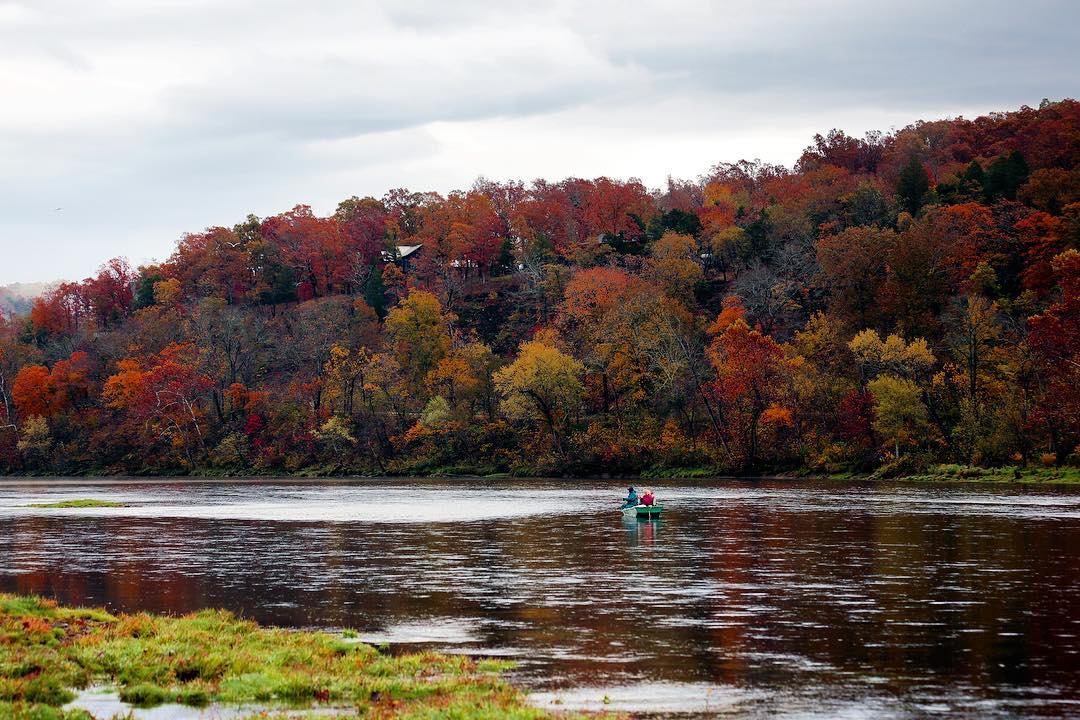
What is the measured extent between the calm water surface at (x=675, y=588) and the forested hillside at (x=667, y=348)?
32135 mm

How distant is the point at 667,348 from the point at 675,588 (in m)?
86.2

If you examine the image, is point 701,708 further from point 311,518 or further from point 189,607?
point 311,518

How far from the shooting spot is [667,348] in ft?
388

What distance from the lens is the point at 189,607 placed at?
29.9 metres

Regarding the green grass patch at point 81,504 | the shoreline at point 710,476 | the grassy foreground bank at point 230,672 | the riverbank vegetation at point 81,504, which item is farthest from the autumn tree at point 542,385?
the grassy foreground bank at point 230,672

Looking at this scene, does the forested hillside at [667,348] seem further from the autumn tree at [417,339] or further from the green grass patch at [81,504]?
the green grass patch at [81,504]

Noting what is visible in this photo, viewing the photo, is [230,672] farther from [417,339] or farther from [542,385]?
[417,339]

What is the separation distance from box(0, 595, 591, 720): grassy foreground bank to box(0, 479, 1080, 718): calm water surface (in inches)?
70.4

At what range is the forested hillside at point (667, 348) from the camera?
10094 centimetres

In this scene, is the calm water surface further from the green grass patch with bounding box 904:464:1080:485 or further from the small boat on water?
the green grass patch with bounding box 904:464:1080:485

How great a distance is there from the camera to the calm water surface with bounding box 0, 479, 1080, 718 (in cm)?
1997

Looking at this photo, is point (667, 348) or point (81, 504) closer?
point (81, 504)

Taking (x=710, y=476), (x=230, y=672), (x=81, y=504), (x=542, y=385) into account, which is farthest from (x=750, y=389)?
(x=230, y=672)

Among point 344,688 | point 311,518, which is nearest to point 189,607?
point 344,688
